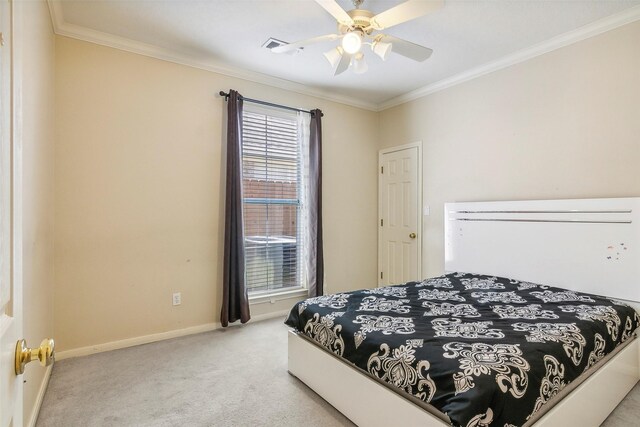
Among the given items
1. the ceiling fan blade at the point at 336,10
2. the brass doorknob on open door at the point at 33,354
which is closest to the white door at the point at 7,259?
the brass doorknob on open door at the point at 33,354

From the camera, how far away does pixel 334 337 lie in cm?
194

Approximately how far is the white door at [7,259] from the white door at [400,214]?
3.77 metres

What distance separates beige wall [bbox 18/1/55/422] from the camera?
1723 mm

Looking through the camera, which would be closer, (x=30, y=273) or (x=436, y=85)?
(x=30, y=273)

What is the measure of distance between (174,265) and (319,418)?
196cm

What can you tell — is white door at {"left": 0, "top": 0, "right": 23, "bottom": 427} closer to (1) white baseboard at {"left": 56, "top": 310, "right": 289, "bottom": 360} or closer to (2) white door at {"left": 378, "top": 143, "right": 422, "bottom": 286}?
(1) white baseboard at {"left": 56, "top": 310, "right": 289, "bottom": 360}

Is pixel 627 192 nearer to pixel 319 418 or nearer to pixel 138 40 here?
pixel 319 418

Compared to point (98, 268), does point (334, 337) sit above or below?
below

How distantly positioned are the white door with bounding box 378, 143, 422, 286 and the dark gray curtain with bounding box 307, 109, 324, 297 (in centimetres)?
105

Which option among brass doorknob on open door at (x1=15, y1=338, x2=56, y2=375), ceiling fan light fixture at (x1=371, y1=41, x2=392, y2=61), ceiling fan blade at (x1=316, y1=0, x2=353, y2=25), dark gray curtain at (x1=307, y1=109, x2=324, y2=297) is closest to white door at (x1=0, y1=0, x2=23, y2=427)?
brass doorknob on open door at (x1=15, y1=338, x2=56, y2=375)

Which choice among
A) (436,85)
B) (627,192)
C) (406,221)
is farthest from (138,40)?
(627,192)

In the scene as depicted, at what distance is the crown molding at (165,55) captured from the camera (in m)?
2.59

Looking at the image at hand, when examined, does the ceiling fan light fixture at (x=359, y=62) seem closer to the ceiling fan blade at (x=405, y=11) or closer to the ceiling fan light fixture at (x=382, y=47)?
the ceiling fan light fixture at (x=382, y=47)

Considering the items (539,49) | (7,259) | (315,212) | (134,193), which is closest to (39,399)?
(134,193)
